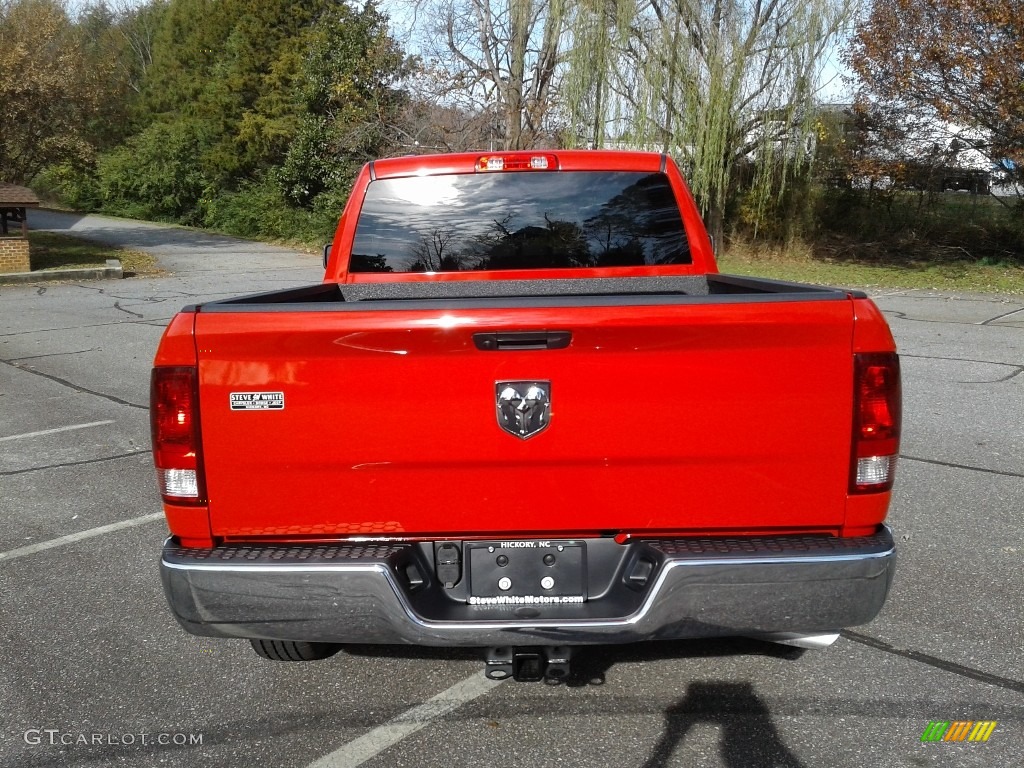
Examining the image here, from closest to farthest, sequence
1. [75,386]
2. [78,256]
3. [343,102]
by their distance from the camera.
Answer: [75,386], [78,256], [343,102]

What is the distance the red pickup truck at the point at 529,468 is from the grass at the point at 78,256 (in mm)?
19732

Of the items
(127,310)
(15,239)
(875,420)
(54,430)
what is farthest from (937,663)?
(15,239)

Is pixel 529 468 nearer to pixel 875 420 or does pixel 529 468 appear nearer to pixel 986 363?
pixel 875 420

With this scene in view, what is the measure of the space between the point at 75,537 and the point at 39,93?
1775 cm

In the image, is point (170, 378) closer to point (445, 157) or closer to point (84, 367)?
point (445, 157)

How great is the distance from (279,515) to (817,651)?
7.00ft

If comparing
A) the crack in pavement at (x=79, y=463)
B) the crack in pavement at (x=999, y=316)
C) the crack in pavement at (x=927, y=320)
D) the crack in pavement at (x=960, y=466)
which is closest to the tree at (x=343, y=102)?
the crack in pavement at (x=927, y=320)

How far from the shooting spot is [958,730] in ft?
10.0

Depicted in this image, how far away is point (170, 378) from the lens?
8.84ft

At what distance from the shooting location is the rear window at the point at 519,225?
441cm

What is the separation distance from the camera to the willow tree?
21047 mm

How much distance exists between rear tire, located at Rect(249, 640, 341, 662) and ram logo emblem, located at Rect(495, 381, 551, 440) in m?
1.24

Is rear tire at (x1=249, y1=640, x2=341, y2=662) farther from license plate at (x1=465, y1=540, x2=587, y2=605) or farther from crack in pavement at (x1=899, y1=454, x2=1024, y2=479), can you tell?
crack in pavement at (x1=899, y1=454, x2=1024, y2=479)

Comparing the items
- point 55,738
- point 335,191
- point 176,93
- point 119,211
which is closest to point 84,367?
point 55,738
